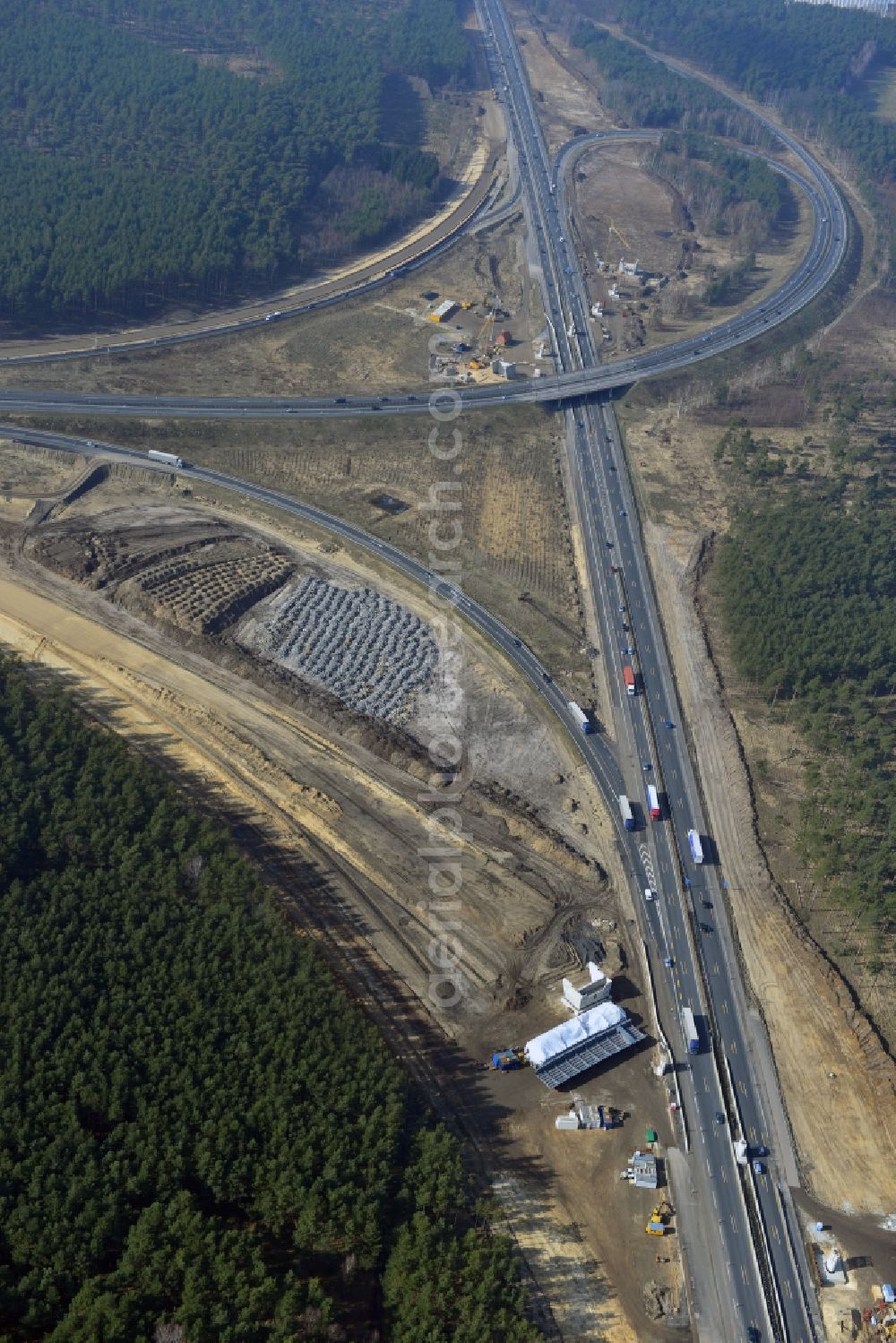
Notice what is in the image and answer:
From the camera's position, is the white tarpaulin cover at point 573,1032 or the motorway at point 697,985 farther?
the white tarpaulin cover at point 573,1032

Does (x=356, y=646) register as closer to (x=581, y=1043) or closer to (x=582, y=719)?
(x=582, y=719)

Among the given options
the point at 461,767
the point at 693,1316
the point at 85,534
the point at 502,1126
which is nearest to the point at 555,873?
the point at 461,767

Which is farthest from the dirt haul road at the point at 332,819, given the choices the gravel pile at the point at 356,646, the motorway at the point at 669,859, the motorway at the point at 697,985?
the motorway at the point at 669,859

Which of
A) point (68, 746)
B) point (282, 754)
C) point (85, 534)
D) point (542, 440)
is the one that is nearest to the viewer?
point (68, 746)

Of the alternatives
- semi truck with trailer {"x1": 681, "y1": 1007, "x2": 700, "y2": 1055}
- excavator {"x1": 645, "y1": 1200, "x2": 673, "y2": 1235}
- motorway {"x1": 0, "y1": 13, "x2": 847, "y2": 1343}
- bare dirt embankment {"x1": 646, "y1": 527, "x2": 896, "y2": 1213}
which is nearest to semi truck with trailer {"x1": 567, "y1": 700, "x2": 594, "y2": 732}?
motorway {"x1": 0, "y1": 13, "x2": 847, "y2": 1343}

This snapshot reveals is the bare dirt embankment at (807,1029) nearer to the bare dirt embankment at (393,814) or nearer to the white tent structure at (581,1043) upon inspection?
the bare dirt embankment at (393,814)

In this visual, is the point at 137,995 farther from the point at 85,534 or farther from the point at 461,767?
the point at 85,534
